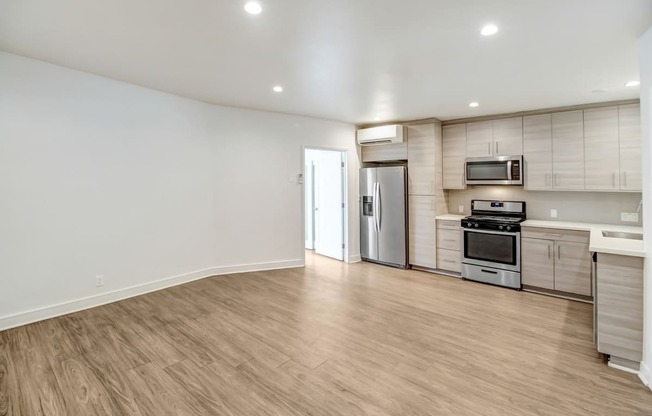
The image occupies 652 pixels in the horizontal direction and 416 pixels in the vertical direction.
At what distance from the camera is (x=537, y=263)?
4.18 metres

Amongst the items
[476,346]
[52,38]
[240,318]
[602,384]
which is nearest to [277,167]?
[240,318]

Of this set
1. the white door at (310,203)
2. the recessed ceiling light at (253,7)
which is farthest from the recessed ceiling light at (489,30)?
the white door at (310,203)

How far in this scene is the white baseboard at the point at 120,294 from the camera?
10.1ft

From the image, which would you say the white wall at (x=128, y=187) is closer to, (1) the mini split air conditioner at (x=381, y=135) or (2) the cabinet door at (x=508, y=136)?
(1) the mini split air conditioner at (x=381, y=135)

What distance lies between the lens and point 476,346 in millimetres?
2783

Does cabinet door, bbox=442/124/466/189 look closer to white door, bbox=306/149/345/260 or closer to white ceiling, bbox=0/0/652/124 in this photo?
white ceiling, bbox=0/0/652/124

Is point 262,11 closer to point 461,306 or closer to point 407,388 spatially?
point 407,388

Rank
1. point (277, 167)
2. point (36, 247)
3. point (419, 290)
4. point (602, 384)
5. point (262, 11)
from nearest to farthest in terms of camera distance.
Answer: point (262, 11) < point (602, 384) < point (36, 247) < point (419, 290) < point (277, 167)

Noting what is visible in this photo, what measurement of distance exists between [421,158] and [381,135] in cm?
80

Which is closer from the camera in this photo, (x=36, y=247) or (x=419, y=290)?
(x=36, y=247)

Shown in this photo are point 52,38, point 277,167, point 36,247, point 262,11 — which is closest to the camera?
point 262,11

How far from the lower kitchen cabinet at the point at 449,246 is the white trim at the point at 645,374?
262cm

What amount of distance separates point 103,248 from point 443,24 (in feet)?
13.6

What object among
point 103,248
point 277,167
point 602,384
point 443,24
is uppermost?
point 443,24
